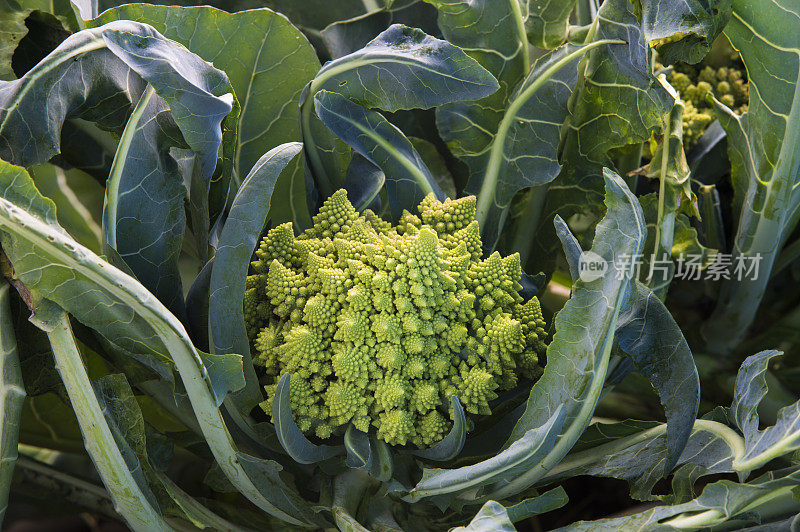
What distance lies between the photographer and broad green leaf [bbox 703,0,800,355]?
76 cm

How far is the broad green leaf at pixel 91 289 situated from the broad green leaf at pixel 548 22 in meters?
0.58

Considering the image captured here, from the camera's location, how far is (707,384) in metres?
1.03

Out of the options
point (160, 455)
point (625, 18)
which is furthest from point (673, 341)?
point (160, 455)

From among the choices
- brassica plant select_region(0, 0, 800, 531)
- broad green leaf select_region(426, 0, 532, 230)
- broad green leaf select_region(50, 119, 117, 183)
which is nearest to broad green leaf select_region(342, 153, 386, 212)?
brassica plant select_region(0, 0, 800, 531)

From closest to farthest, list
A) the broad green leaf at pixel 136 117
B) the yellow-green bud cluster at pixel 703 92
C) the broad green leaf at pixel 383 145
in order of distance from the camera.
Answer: the broad green leaf at pixel 136 117
the broad green leaf at pixel 383 145
the yellow-green bud cluster at pixel 703 92

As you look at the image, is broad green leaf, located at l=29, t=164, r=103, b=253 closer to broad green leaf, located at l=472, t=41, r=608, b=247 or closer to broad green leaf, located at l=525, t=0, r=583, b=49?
broad green leaf, located at l=472, t=41, r=608, b=247

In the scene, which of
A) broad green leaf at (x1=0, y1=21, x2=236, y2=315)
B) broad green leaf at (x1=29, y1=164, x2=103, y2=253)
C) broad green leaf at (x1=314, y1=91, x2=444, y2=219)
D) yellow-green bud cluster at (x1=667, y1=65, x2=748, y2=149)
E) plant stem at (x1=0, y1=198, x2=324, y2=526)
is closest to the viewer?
plant stem at (x1=0, y1=198, x2=324, y2=526)

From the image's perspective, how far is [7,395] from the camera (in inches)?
25.5

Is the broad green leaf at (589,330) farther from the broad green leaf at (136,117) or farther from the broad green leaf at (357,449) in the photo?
the broad green leaf at (136,117)

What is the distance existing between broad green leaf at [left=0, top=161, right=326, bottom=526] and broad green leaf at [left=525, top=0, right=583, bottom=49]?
583 millimetres

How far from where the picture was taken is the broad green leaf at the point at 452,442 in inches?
25.7

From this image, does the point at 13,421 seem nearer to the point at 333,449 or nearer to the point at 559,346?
the point at 333,449

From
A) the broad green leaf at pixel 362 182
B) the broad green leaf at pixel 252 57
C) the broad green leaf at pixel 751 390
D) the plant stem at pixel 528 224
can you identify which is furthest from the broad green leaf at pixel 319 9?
the broad green leaf at pixel 751 390

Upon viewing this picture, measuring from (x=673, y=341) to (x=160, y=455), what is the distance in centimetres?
59
